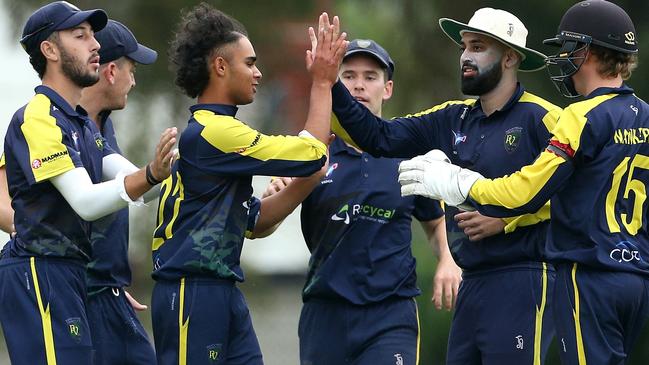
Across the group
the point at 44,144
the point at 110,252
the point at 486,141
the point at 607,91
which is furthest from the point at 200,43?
the point at 607,91

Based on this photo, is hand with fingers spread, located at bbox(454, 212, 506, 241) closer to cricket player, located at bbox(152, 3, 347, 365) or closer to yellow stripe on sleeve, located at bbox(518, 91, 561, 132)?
yellow stripe on sleeve, located at bbox(518, 91, 561, 132)

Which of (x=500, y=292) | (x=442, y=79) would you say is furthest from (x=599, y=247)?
(x=442, y=79)

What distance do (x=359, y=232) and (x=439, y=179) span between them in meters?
1.03

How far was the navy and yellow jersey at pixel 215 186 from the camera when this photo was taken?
21.5 feet

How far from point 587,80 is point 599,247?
2.66 ft

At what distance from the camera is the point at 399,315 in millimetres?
7543

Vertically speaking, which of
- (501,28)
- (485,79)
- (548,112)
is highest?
(501,28)

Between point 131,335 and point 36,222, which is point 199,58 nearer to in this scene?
point 36,222

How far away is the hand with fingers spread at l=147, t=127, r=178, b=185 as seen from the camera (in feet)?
20.7

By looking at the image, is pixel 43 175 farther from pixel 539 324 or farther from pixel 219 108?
pixel 539 324

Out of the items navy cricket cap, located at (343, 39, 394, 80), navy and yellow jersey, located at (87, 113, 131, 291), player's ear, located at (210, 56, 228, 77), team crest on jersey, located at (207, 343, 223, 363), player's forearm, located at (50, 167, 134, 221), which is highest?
navy cricket cap, located at (343, 39, 394, 80)

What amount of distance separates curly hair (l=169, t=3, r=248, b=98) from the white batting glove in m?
1.04

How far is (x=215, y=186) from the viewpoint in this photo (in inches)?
259

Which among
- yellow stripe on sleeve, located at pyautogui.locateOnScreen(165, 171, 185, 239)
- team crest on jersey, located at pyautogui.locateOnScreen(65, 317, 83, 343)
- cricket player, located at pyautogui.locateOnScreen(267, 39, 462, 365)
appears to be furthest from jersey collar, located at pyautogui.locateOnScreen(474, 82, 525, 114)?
team crest on jersey, located at pyautogui.locateOnScreen(65, 317, 83, 343)
